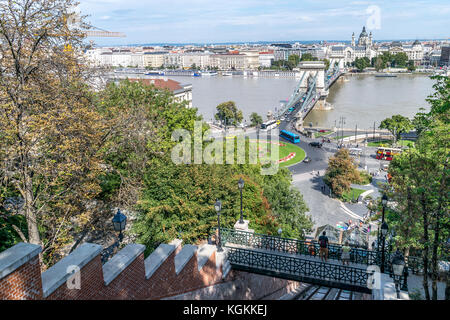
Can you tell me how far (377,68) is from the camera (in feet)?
564

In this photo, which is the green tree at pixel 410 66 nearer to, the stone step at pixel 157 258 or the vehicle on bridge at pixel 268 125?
the vehicle on bridge at pixel 268 125

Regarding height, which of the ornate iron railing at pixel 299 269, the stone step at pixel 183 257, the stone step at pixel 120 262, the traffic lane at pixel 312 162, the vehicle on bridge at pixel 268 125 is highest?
the stone step at pixel 120 262

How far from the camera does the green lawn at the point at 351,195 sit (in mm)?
30077

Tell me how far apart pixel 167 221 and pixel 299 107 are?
2818 inches

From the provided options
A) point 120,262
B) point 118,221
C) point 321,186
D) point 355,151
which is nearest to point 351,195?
point 321,186

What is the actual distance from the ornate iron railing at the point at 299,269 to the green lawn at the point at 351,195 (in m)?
20.9

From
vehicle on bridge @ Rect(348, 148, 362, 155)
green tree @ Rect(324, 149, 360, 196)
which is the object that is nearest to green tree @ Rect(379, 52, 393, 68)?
vehicle on bridge @ Rect(348, 148, 362, 155)

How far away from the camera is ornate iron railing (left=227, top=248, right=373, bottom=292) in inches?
376

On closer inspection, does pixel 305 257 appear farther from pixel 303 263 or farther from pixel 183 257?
pixel 183 257

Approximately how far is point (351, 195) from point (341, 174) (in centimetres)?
210

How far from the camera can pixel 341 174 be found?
99.8 feet

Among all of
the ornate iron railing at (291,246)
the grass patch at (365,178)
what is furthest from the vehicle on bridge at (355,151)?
the ornate iron railing at (291,246)

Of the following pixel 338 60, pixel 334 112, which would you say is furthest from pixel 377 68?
pixel 334 112
